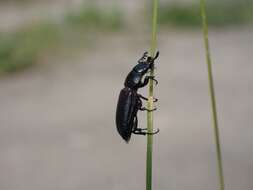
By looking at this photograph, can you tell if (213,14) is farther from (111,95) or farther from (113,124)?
(113,124)

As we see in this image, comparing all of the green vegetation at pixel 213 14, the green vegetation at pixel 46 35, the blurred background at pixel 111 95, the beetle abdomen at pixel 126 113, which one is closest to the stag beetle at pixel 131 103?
the beetle abdomen at pixel 126 113

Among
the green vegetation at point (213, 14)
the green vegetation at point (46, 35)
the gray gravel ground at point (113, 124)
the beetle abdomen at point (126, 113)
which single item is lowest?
the beetle abdomen at point (126, 113)

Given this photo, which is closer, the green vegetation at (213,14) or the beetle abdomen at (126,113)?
the beetle abdomen at (126,113)

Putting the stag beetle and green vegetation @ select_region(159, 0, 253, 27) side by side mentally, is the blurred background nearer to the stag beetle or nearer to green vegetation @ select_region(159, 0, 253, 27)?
green vegetation @ select_region(159, 0, 253, 27)

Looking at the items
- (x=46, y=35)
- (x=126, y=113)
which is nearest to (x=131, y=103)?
(x=126, y=113)

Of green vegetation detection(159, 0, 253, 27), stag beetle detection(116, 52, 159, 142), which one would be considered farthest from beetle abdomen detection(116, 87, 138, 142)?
green vegetation detection(159, 0, 253, 27)

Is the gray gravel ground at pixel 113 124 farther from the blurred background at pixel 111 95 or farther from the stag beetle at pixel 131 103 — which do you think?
the stag beetle at pixel 131 103
